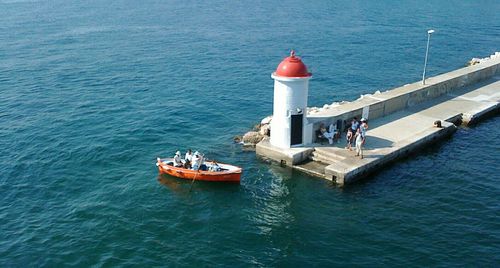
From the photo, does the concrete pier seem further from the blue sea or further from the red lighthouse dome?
the red lighthouse dome

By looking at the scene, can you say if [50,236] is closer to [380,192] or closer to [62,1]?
[380,192]

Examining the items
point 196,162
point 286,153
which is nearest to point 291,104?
point 286,153

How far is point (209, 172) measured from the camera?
24750mm

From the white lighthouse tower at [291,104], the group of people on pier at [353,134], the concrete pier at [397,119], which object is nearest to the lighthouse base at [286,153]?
the concrete pier at [397,119]

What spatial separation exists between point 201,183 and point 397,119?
528 inches

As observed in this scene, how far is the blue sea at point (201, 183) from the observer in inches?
778

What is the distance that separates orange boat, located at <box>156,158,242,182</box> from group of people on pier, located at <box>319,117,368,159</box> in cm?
568

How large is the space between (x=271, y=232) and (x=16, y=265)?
10.3 metres

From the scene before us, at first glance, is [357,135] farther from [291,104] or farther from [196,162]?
[196,162]

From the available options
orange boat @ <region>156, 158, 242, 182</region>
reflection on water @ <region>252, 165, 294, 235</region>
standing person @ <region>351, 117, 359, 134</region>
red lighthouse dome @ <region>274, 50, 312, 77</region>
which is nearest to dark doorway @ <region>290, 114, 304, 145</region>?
reflection on water @ <region>252, 165, 294, 235</region>

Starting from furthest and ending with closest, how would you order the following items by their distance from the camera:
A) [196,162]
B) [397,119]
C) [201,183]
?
[397,119] → [201,183] → [196,162]

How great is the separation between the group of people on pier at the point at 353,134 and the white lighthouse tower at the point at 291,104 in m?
0.95

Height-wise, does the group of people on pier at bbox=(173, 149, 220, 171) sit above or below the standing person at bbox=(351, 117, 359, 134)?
below

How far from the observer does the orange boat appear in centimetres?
2458
